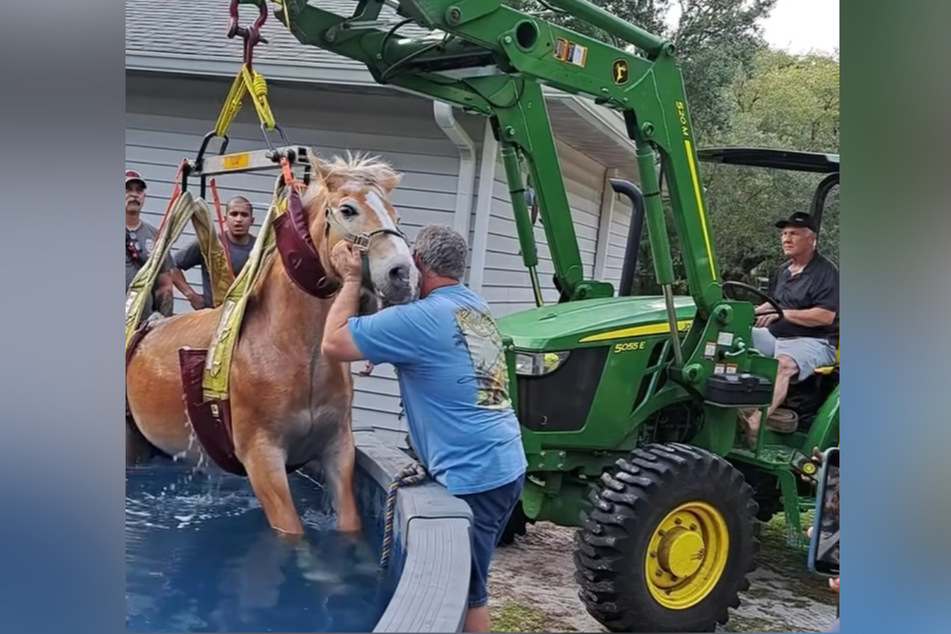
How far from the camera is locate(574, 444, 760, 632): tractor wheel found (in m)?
2.87

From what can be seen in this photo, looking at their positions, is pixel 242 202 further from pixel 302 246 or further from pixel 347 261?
pixel 347 261

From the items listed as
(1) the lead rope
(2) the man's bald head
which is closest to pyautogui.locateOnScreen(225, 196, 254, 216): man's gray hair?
(2) the man's bald head

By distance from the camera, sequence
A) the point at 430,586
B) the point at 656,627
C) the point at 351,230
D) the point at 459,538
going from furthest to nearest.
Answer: the point at 656,627, the point at 351,230, the point at 459,538, the point at 430,586

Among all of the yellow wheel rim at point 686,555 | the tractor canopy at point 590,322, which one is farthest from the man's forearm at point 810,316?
the yellow wheel rim at point 686,555

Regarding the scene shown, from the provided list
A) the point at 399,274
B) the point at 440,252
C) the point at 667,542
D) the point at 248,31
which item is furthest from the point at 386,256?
the point at 667,542

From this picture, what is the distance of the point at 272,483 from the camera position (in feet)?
9.36

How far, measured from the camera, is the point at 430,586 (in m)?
2.30

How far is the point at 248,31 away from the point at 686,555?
89.4 inches

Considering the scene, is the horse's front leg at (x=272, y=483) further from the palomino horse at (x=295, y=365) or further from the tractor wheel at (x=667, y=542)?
the tractor wheel at (x=667, y=542)

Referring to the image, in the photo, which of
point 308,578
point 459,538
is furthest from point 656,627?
point 308,578
